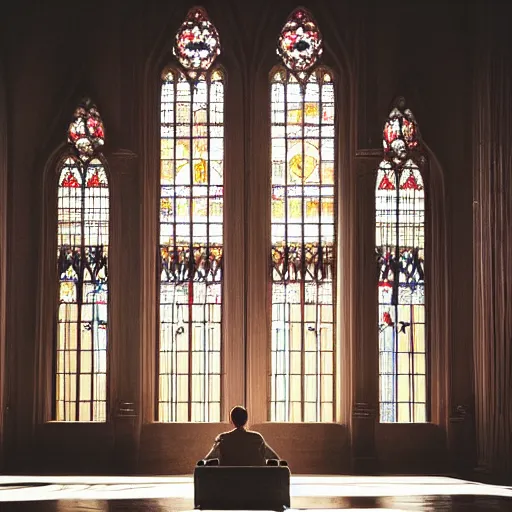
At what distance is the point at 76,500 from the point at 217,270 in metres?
4.74

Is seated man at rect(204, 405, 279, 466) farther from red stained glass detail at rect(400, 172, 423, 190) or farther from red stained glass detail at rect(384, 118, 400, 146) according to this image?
red stained glass detail at rect(384, 118, 400, 146)

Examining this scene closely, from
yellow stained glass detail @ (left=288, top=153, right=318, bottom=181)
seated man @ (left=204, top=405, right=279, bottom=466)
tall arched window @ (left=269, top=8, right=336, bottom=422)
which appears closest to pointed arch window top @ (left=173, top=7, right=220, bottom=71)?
tall arched window @ (left=269, top=8, right=336, bottom=422)

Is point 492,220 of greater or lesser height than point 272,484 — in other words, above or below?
above

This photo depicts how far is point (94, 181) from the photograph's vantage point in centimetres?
1692

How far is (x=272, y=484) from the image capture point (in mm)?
11141

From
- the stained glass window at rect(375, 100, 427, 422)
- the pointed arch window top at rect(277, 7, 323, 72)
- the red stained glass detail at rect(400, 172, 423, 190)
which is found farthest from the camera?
the pointed arch window top at rect(277, 7, 323, 72)

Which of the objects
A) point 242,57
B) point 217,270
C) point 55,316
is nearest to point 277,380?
point 217,270

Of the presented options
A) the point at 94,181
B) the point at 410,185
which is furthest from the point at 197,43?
the point at 410,185

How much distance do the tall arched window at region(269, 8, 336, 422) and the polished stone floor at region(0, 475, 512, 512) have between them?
147 centimetres

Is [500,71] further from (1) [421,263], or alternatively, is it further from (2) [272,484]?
(2) [272,484]

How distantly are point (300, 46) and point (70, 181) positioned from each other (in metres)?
3.38

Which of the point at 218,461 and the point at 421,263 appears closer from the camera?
the point at 218,461

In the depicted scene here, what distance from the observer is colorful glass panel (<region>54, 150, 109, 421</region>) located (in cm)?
1661

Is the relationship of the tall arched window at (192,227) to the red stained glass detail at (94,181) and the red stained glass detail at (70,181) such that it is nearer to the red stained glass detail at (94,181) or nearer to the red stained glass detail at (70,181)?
the red stained glass detail at (94,181)
